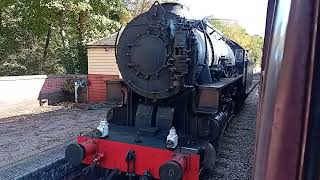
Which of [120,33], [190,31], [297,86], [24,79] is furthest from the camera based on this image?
[24,79]

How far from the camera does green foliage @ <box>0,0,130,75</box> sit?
17734 millimetres

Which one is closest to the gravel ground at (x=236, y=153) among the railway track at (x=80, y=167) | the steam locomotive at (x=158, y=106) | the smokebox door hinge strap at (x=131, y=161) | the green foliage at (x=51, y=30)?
the railway track at (x=80, y=167)

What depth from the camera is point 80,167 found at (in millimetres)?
5469

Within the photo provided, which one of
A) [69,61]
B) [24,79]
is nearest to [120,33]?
[24,79]

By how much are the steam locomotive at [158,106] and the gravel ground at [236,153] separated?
28.0 inches

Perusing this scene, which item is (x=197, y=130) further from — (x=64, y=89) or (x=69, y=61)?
(x=69, y=61)

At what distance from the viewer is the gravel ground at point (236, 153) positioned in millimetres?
5586

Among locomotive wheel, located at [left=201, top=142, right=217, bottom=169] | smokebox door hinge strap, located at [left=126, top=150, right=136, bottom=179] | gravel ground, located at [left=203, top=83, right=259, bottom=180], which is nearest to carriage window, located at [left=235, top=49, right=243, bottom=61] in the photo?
gravel ground, located at [left=203, top=83, right=259, bottom=180]

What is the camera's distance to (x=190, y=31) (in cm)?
495

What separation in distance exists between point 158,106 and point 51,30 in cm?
1818

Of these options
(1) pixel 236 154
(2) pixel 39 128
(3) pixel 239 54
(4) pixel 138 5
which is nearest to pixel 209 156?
(1) pixel 236 154

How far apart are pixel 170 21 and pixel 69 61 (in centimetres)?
1338

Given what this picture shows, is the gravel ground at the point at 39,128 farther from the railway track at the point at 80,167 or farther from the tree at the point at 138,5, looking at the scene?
the tree at the point at 138,5

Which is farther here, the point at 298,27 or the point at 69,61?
the point at 69,61
